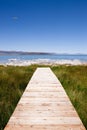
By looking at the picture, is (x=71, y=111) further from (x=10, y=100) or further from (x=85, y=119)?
(x=10, y=100)

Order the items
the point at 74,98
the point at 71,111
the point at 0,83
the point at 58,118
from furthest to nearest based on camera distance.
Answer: the point at 0,83, the point at 74,98, the point at 71,111, the point at 58,118

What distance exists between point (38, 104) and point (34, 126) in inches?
49.4

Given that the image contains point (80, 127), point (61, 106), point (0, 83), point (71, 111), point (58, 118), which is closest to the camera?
point (80, 127)

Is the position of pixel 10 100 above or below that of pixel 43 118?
below

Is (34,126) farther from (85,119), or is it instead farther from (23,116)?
(85,119)

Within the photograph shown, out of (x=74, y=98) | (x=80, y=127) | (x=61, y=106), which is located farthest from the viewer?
(x=74, y=98)

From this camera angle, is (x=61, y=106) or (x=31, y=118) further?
(x=61, y=106)

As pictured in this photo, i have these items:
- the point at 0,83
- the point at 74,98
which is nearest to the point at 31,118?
the point at 74,98

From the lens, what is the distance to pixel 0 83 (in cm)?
862

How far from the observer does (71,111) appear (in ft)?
13.2

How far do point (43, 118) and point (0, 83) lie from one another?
5227mm

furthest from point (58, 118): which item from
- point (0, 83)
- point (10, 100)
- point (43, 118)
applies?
point (0, 83)

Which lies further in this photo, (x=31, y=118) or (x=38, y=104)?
(x=38, y=104)

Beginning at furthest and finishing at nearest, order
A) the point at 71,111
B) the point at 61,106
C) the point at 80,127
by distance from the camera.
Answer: the point at 61,106
the point at 71,111
the point at 80,127
